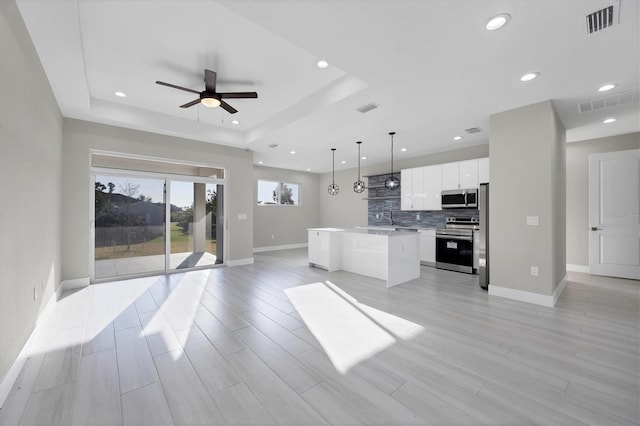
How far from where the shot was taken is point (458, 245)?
5.40 m

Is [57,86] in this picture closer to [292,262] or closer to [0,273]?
[0,273]

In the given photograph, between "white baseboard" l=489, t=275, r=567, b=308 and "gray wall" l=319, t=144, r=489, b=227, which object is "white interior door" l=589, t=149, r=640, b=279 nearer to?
"white baseboard" l=489, t=275, r=567, b=308

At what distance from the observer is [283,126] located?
4508 mm

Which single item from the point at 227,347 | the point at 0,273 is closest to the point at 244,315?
the point at 227,347

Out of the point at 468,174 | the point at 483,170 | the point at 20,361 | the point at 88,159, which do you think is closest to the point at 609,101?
the point at 483,170

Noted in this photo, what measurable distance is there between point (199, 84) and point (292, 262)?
4159mm

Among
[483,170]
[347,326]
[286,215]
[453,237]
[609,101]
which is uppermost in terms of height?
[609,101]

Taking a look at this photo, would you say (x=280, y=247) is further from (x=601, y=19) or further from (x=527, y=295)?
(x=601, y=19)

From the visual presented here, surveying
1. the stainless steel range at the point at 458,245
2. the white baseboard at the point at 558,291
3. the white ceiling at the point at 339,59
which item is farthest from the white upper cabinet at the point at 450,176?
the white baseboard at the point at 558,291

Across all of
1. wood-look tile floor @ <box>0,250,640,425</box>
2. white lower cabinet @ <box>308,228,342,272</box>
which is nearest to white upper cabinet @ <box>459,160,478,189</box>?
wood-look tile floor @ <box>0,250,640,425</box>

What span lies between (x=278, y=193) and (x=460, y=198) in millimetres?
5458

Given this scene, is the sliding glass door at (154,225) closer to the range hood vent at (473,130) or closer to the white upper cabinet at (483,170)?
the range hood vent at (473,130)

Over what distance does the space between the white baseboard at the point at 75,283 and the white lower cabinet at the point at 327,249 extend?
12.8ft

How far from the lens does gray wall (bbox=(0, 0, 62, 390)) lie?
1.80 m
